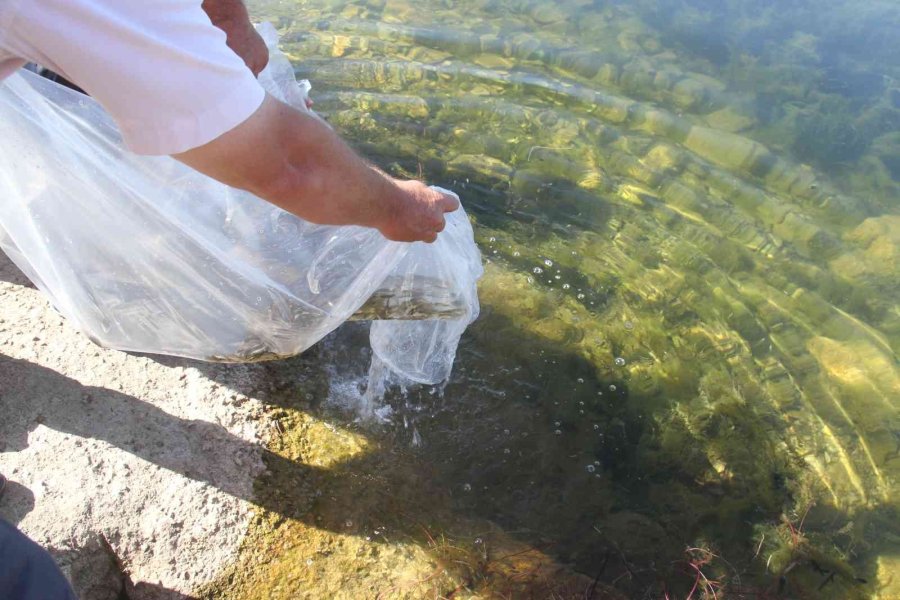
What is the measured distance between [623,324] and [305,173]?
1946 millimetres

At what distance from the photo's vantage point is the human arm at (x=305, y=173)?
125 cm

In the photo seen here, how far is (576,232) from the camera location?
135 inches

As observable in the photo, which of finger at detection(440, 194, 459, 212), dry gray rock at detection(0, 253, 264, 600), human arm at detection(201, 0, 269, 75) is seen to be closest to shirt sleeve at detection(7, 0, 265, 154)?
finger at detection(440, 194, 459, 212)

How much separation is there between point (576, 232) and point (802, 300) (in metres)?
1.04

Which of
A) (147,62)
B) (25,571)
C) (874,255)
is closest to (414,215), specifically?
(147,62)

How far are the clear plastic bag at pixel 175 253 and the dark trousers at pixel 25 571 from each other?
782 mm

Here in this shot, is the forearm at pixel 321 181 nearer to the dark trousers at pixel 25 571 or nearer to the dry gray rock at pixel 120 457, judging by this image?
the dark trousers at pixel 25 571

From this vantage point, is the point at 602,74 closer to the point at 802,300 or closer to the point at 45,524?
the point at 802,300

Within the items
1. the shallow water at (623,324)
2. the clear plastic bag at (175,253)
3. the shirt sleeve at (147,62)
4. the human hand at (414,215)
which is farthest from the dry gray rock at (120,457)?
the shirt sleeve at (147,62)

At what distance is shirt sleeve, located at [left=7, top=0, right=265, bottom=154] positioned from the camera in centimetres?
104

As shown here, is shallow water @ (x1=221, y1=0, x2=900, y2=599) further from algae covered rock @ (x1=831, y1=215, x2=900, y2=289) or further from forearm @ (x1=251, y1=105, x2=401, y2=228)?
forearm @ (x1=251, y1=105, x2=401, y2=228)

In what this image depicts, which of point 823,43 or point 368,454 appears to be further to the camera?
point 823,43

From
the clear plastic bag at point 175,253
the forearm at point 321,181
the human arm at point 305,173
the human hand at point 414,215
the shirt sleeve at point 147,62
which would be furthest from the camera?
the clear plastic bag at point 175,253

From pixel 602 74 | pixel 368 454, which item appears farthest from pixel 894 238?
pixel 368 454
